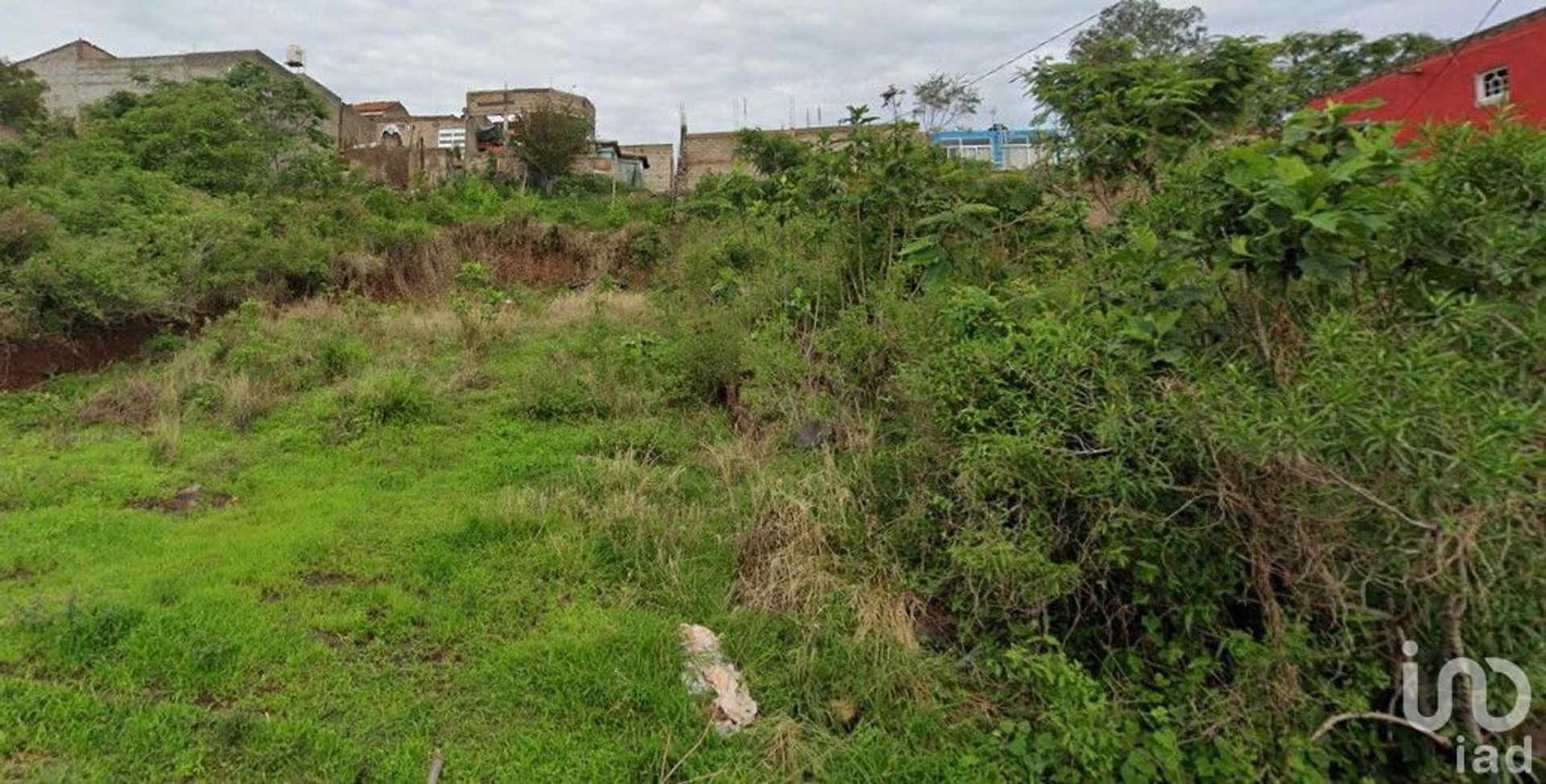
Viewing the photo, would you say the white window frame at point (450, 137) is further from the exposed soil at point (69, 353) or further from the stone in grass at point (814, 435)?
the stone in grass at point (814, 435)

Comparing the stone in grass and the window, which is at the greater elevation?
the window

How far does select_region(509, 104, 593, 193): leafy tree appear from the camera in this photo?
71.5 feet

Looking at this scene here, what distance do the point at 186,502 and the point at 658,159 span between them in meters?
28.1

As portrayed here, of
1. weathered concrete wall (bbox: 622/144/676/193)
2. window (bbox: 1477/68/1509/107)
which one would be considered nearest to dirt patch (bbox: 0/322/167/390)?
window (bbox: 1477/68/1509/107)

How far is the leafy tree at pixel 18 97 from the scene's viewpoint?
1812 cm

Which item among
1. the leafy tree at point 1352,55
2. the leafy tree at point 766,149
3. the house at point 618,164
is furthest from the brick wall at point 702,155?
the leafy tree at point 1352,55

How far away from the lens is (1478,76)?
419 inches

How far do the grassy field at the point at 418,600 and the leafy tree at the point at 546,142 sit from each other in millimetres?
17004

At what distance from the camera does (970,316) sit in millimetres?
3658

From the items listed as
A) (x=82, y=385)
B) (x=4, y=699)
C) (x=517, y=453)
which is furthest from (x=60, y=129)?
(x=4, y=699)

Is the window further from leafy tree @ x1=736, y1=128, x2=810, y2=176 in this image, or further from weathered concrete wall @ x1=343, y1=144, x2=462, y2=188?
weathered concrete wall @ x1=343, y1=144, x2=462, y2=188

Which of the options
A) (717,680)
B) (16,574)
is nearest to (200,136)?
(16,574)

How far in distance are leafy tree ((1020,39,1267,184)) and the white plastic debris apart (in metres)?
3.35

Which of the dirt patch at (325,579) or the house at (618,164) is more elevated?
the house at (618,164)
